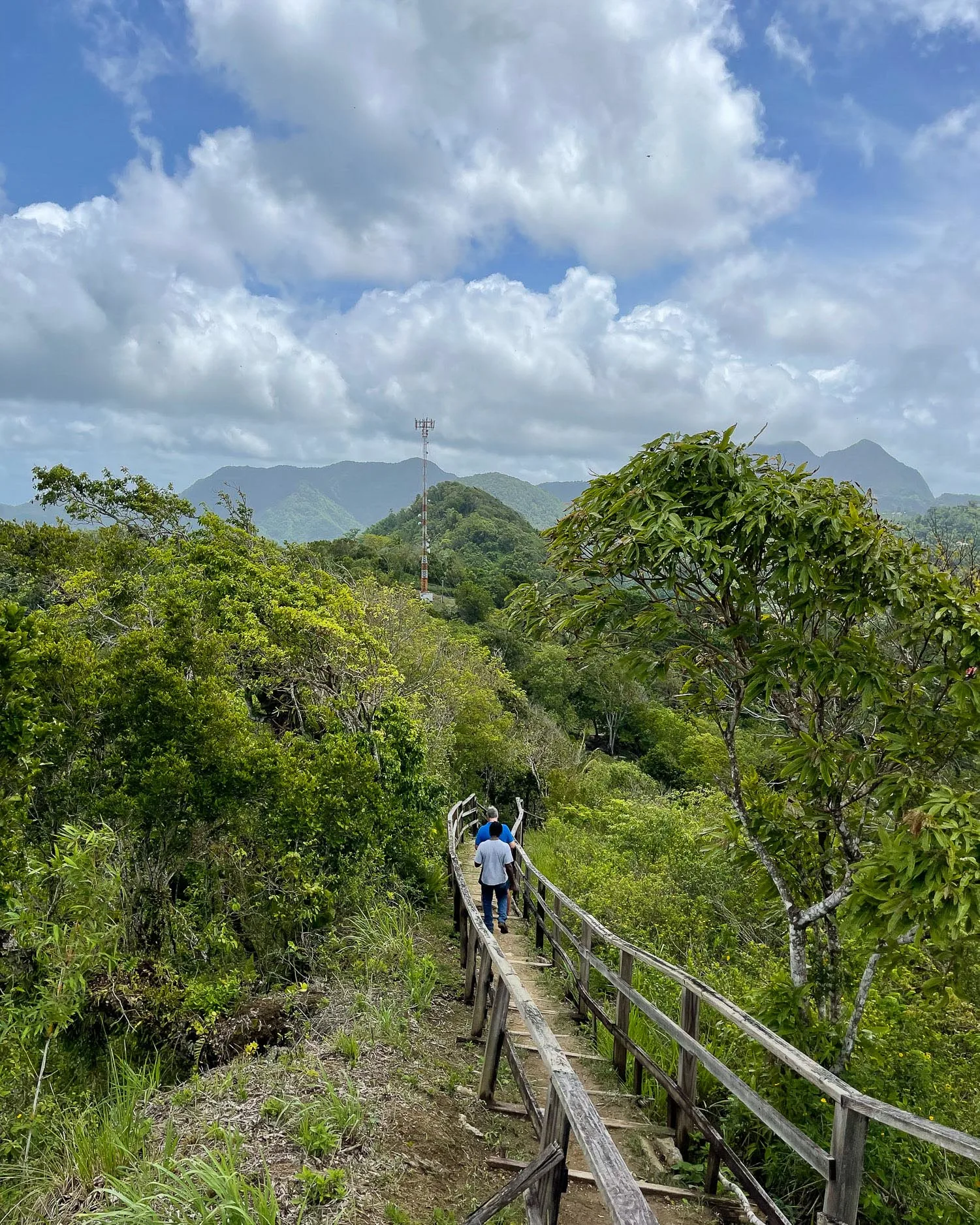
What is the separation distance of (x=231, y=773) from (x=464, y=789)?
16663 mm

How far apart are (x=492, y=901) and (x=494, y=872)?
1.95 ft

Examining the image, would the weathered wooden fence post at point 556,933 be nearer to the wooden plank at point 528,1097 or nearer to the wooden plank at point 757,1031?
the wooden plank at point 757,1031

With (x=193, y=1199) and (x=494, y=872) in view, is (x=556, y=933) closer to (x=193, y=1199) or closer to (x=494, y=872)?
(x=494, y=872)

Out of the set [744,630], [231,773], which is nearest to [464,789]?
[231,773]

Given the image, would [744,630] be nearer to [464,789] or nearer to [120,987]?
[120,987]

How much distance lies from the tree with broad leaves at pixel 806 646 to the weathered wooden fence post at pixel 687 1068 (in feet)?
2.44

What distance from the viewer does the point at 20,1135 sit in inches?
206

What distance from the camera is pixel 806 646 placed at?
3.96 meters

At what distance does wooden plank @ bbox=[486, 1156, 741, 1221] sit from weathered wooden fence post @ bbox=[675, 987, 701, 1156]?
1.23ft

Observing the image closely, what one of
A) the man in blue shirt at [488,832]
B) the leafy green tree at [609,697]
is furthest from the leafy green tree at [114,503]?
the leafy green tree at [609,697]

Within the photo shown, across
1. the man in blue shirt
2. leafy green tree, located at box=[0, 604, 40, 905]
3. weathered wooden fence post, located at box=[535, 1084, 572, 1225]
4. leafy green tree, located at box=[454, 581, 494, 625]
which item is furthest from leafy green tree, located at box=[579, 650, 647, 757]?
weathered wooden fence post, located at box=[535, 1084, 572, 1225]

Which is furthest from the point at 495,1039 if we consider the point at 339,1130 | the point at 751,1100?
the point at 751,1100

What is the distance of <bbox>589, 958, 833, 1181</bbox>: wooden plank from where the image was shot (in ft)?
9.74

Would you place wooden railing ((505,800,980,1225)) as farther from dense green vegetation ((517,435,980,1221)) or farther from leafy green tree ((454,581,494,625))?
leafy green tree ((454,581,494,625))
